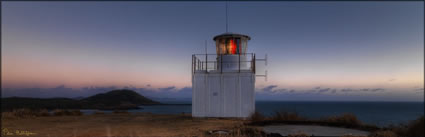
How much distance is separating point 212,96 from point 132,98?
179ft

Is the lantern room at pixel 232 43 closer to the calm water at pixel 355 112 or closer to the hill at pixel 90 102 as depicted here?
the calm water at pixel 355 112

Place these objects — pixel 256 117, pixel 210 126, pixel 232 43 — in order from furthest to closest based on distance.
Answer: pixel 232 43 < pixel 256 117 < pixel 210 126

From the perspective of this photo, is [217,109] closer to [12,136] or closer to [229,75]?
[229,75]

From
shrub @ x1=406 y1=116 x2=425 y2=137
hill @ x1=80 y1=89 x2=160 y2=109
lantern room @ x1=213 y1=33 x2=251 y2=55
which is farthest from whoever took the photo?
hill @ x1=80 y1=89 x2=160 y2=109

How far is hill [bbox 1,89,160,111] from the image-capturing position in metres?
37.8

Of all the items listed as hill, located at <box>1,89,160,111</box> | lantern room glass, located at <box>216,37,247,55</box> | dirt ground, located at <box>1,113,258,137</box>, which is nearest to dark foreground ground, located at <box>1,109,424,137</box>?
dirt ground, located at <box>1,113,258,137</box>

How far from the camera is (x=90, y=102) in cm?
4862

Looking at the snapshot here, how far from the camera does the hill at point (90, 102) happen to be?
37822mm

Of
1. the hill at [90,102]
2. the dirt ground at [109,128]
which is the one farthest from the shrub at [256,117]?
the hill at [90,102]

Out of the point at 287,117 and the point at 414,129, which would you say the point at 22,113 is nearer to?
the point at 287,117

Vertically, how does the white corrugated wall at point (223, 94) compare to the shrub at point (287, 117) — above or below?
above

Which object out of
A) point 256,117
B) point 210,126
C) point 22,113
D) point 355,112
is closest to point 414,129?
point 256,117

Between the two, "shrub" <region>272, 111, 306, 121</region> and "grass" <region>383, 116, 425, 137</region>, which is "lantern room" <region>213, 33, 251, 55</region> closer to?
"shrub" <region>272, 111, 306, 121</region>

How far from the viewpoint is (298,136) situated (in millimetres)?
6895
